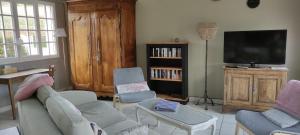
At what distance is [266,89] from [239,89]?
0.39 meters

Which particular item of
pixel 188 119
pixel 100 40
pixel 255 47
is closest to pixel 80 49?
pixel 100 40

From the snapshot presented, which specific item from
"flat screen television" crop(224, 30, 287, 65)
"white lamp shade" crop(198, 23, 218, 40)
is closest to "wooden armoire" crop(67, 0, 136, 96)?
"white lamp shade" crop(198, 23, 218, 40)

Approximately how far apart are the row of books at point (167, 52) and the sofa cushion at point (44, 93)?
7.85 ft

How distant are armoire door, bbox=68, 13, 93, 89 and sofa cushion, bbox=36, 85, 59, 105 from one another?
7.89 ft

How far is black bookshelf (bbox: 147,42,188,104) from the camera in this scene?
4.08 meters

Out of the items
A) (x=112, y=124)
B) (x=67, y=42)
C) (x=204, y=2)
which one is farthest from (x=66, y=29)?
(x=112, y=124)

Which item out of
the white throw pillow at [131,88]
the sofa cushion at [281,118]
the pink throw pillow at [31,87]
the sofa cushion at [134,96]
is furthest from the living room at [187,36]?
the pink throw pillow at [31,87]

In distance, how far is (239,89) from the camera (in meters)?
3.55

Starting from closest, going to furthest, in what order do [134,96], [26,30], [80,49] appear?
[134,96] → [26,30] → [80,49]

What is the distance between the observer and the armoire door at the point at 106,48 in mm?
4250

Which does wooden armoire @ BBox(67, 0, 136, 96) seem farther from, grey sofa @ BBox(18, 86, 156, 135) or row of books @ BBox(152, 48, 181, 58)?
grey sofa @ BBox(18, 86, 156, 135)

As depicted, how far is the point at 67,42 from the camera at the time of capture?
5.15 m

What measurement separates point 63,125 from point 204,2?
344cm

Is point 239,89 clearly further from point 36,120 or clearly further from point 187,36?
point 36,120
